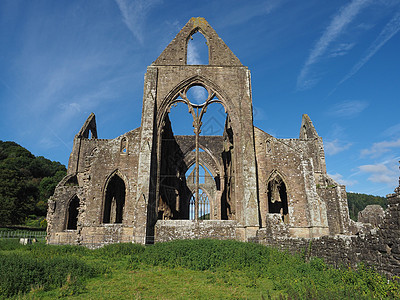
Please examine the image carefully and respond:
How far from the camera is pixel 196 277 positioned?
6871mm

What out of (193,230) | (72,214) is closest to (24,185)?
(72,214)

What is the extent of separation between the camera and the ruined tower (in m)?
13.5

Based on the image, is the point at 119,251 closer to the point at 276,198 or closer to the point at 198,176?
the point at 198,176

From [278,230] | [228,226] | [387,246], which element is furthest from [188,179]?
[387,246]

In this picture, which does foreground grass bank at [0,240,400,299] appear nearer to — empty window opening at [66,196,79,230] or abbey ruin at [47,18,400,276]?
abbey ruin at [47,18,400,276]

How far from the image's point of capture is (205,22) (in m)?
17.5

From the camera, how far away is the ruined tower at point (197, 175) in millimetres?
13507

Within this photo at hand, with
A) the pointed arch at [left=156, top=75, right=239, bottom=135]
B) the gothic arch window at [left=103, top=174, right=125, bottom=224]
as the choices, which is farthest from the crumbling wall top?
the gothic arch window at [left=103, top=174, right=125, bottom=224]

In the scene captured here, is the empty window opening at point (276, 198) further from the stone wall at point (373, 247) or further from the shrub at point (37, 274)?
the shrub at point (37, 274)

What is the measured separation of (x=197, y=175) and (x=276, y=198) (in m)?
6.29

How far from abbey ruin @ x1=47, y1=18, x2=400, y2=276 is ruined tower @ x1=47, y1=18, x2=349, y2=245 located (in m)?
0.05

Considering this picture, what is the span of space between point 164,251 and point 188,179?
20.4 meters

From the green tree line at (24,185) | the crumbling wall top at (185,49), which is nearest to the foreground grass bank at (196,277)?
the crumbling wall top at (185,49)

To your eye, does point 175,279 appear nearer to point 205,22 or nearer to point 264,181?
point 264,181
